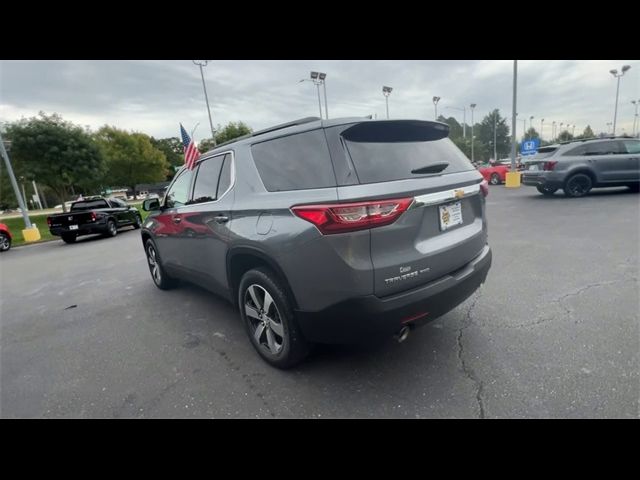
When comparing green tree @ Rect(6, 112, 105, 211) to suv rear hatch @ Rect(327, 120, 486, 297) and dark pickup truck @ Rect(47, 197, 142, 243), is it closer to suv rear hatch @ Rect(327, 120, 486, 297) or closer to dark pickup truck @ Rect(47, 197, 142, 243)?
dark pickup truck @ Rect(47, 197, 142, 243)

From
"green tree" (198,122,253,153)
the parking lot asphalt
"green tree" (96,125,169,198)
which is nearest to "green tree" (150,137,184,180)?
"green tree" (96,125,169,198)

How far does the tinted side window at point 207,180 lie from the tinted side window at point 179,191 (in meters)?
0.27

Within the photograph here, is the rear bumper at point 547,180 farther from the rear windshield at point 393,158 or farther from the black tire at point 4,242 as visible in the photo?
the black tire at point 4,242

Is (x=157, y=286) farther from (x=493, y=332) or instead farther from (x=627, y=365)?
(x=627, y=365)

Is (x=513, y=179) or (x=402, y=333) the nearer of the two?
(x=402, y=333)

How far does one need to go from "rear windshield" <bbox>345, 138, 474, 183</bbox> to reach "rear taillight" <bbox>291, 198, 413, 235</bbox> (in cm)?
19

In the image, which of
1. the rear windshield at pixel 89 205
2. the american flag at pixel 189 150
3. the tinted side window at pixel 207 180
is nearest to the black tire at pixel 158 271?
the tinted side window at pixel 207 180

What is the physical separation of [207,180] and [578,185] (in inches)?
475

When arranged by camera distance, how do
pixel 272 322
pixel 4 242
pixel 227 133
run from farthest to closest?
pixel 227 133, pixel 4 242, pixel 272 322

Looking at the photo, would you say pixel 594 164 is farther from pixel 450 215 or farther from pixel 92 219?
pixel 92 219

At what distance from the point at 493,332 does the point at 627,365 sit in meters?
0.90

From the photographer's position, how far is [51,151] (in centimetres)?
1878

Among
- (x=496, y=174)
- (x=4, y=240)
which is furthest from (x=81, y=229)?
(x=496, y=174)
